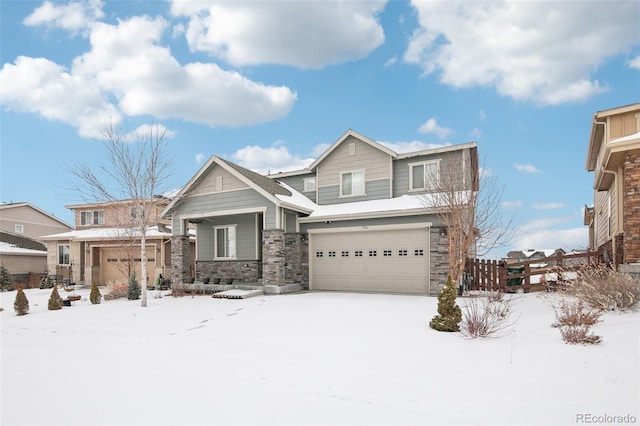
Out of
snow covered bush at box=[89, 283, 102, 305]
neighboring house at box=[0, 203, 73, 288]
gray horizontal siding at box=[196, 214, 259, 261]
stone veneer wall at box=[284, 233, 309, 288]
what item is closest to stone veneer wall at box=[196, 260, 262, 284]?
gray horizontal siding at box=[196, 214, 259, 261]

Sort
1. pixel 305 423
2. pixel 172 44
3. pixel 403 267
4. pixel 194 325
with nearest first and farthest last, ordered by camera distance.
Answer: pixel 305 423 → pixel 194 325 → pixel 172 44 → pixel 403 267

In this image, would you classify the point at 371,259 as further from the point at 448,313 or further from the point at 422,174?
→ the point at 448,313

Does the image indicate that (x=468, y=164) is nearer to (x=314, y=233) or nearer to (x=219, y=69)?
(x=314, y=233)

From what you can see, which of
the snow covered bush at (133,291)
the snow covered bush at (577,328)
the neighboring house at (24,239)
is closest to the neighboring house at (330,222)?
the snow covered bush at (133,291)

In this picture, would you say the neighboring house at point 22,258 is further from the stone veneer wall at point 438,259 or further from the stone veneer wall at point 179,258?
the stone veneer wall at point 438,259

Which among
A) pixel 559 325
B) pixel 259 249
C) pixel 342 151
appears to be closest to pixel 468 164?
pixel 342 151

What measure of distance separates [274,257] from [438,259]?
6.85m

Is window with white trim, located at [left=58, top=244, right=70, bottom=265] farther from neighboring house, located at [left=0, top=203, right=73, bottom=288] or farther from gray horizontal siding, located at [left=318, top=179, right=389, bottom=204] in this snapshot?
gray horizontal siding, located at [left=318, top=179, right=389, bottom=204]

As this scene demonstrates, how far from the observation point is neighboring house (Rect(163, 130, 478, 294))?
1545 cm

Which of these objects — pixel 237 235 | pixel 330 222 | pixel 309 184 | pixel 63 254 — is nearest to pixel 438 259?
pixel 330 222

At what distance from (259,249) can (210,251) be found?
325cm

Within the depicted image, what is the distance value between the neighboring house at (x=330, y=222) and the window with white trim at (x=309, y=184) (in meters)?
0.05

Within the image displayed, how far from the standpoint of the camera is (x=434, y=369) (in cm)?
562

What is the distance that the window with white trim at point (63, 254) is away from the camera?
26422mm
